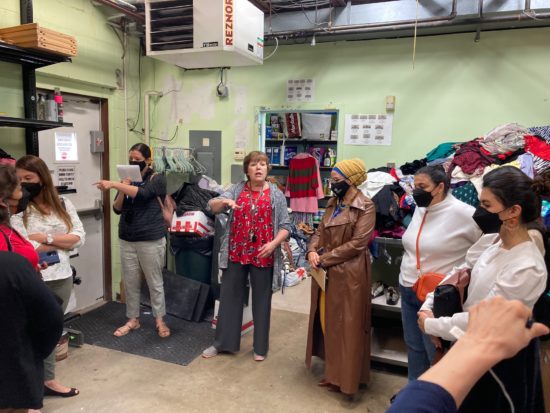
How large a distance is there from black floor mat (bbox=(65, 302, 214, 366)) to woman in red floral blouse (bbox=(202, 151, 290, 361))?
0.51 m

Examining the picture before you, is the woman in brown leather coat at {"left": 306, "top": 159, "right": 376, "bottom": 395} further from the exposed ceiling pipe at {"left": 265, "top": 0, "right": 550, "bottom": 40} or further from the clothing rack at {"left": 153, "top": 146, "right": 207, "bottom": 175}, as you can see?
the clothing rack at {"left": 153, "top": 146, "right": 207, "bottom": 175}

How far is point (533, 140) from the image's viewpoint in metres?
3.13

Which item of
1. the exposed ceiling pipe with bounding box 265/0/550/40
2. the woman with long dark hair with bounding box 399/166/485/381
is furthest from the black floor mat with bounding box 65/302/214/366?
the exposed ceiling pipe with bounding box 265/0/550/40

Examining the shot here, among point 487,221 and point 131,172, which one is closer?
point 487,221

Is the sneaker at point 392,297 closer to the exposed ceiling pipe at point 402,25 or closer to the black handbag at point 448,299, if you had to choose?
the black handbag at point 448,299

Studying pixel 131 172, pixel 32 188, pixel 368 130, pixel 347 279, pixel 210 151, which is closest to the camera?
pixel 32 188

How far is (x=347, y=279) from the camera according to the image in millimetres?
2566

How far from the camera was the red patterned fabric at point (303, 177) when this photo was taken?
15.4ft

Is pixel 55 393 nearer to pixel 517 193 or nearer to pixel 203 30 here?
pixel 203 30

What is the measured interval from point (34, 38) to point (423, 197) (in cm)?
276

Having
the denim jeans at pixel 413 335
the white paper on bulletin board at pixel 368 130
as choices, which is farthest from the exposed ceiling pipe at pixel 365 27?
the denim jeans at pixel 413 335

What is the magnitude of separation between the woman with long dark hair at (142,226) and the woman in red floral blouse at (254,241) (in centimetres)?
A: 62

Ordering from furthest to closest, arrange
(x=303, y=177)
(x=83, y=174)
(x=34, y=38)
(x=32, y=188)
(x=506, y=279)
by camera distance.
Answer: (x=303, y=177) < (x=83, y=174) < (x=34, y=38) < (x=32, y=188) < (x=506, y=279)

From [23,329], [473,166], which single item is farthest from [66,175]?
[473,166]
